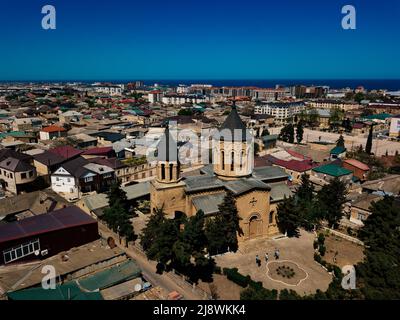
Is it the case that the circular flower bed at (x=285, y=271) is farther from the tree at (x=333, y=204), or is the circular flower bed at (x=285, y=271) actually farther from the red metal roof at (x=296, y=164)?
the red metal roof at (x=296, y=164)

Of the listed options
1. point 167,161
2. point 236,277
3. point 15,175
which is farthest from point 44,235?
point 15,175

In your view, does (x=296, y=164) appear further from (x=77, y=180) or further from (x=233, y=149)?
(x=77, y=180)

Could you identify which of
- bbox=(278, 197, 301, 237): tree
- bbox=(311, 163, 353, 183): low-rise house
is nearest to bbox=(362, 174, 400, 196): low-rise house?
bbox=(311, 163, 353, 183): low-rise house

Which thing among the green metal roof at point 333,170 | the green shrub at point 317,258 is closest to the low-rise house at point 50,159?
the green shrub at point 317,258

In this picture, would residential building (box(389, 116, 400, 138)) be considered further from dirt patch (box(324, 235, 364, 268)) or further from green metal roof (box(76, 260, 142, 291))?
green metal roof (box(76, 260, 142, 291))

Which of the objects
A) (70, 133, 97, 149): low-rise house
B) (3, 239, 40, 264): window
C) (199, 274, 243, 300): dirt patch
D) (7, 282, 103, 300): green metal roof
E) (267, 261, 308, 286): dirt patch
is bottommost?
(199, 274, 243, 300): dirt patch
